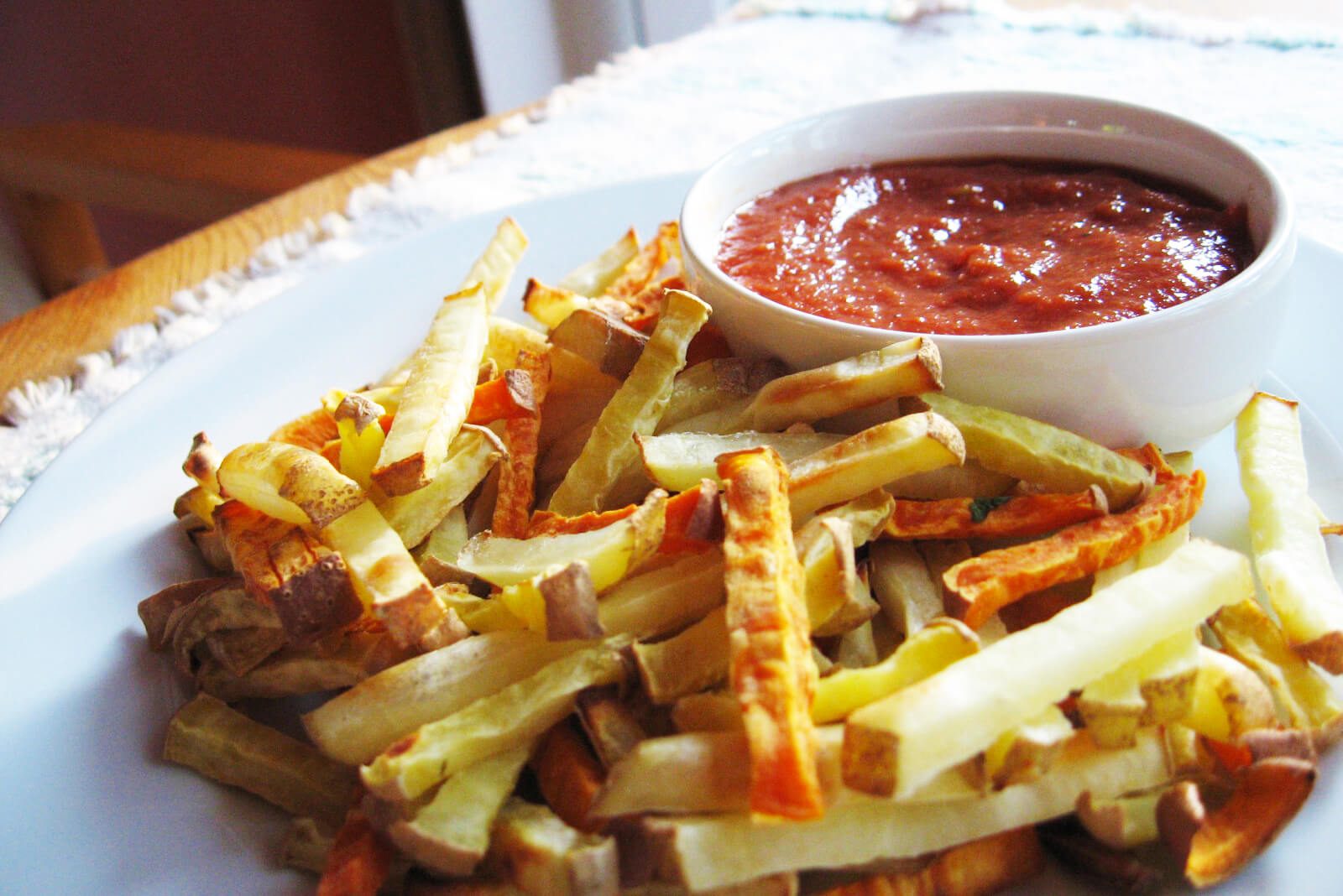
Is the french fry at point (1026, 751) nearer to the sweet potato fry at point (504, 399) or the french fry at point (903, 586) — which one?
the french fry at point (903, 586)

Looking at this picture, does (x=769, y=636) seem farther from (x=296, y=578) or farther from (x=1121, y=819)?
(x=296, y=578)

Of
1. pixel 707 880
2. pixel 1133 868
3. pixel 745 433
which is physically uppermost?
pixel 745 433

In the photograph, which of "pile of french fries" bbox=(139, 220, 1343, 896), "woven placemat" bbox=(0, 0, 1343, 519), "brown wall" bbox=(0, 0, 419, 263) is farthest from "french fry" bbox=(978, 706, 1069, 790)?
"brown wall" bbox=(0, 0, 419, 263)

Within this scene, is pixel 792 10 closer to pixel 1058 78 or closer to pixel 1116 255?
pixel 1058 78

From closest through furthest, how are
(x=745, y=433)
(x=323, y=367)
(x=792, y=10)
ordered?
(x=745, y=433), (x=323, y=367), (x=792, y=10)

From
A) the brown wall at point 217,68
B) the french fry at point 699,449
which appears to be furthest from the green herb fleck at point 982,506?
the brown wall at point 217,68

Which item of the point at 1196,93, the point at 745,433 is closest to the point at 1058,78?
the point at 1196,93

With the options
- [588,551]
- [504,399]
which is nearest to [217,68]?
[504,399]
